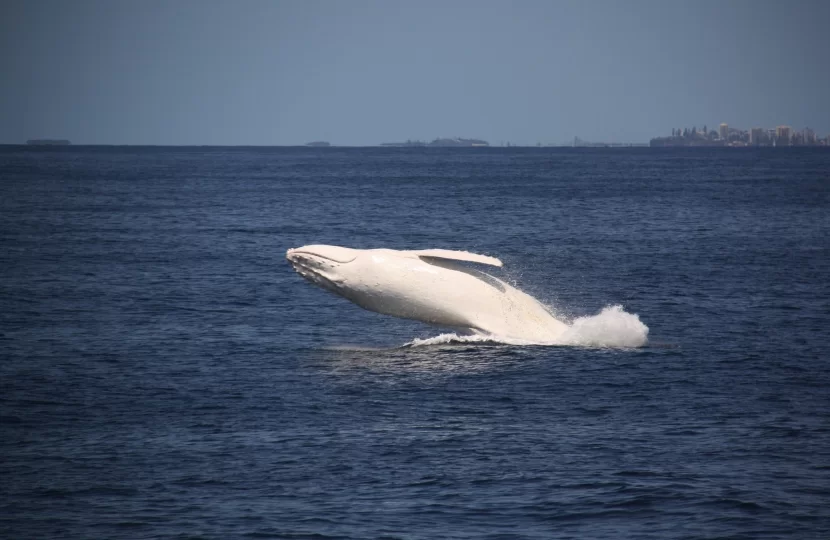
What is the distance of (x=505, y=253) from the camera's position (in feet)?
199

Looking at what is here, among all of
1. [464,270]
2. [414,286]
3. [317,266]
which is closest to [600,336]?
[464,270]

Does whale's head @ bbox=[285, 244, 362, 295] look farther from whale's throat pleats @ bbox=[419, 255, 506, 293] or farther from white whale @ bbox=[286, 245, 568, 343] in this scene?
whale's throat pleats @ bbox=[419, 255, 506, 293]

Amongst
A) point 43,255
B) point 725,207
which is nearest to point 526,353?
point 43,255

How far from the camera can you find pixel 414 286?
30812 mm

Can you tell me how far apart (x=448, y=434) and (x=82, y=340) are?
52.6 ft

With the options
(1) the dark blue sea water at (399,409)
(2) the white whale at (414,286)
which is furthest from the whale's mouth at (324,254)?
(1) the dark blue sea water at (399,409)

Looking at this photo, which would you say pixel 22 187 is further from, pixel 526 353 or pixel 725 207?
pixel 526 353

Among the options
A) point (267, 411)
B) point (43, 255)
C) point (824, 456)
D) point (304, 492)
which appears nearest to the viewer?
point (304, 492)

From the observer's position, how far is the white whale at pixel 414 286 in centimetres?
3077

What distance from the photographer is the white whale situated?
101 ft

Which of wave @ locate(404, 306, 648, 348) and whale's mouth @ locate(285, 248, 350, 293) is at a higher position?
whale's mouth @ locate(285, 248, 350, 293)

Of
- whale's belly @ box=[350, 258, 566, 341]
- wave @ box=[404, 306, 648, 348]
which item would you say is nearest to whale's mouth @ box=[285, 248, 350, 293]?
whale's belly @ box=[350, 258, 566, 341]

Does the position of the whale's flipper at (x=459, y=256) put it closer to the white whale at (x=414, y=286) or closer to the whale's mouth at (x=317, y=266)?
the white whale at (x=414, y=286)

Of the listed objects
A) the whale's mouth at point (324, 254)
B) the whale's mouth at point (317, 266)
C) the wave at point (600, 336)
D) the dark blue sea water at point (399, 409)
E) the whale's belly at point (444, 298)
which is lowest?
the dark blue sea water at point (399, 409)
